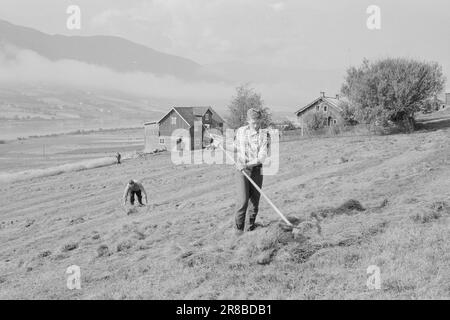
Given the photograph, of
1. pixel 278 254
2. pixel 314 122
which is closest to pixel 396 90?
pixel 314 122

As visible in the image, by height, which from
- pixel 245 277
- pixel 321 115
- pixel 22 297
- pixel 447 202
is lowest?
pixel 22 297

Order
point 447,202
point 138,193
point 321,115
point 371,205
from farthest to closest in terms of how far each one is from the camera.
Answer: point 321,115 → point 138,193 → point 371,205 → point 447,202

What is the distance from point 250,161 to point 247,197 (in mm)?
787

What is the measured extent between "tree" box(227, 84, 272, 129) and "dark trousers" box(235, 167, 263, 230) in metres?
60.5

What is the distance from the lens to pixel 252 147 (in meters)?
10.2

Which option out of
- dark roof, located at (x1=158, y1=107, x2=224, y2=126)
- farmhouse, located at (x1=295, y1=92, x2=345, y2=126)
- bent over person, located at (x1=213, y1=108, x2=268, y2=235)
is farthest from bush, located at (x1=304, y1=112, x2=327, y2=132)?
bent over person, located at (x1=213, y1=108, x2=268, y2=235)

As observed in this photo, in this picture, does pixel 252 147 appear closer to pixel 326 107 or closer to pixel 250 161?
pixel 250 161

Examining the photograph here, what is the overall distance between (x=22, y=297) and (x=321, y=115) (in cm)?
6573

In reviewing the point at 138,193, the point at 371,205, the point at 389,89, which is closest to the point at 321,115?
the point at 389,89

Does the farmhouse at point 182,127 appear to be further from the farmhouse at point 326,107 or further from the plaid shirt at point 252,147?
the plaid shirt at point 252,147

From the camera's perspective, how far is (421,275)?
7309 millimetres

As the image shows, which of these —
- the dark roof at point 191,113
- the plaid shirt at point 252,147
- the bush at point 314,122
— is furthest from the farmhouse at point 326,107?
the plaid shirt at point 252,147

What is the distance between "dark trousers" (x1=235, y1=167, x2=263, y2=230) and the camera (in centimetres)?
1023
